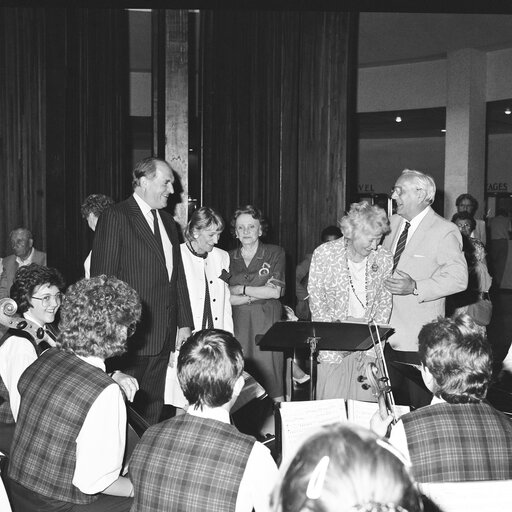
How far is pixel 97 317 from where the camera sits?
7.57 ft

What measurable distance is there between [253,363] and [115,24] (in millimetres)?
3265

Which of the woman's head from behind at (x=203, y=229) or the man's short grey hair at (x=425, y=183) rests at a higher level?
the man's short grey hair at (x=425, y=183)

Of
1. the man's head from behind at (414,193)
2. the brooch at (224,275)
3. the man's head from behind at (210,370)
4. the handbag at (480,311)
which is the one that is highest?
the man's head from behind at (414,193)

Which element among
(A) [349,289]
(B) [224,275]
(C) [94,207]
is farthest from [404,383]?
(C) [94,207]

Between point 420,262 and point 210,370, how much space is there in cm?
209

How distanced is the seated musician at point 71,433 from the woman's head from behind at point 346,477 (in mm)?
1273

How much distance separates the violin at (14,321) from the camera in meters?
2.75

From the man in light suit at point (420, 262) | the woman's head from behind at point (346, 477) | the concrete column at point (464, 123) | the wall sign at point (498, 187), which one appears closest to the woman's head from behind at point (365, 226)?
the man in light suit at point (420, 262)

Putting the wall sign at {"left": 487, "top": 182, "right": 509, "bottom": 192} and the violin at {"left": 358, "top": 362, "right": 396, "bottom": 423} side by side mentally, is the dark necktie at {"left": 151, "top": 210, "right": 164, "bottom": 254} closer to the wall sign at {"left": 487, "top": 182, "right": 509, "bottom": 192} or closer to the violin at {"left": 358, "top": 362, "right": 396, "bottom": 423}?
the violin at {"left": 358, "top": 362, "right": 396, "bottom": 423}

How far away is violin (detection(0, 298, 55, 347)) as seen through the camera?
275 centimetres

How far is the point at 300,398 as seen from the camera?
17.2 feet

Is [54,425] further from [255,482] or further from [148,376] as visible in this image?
[148,376]

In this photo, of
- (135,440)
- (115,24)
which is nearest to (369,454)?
(135,440)

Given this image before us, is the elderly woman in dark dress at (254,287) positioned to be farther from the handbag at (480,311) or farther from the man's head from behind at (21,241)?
the man's head from behind at (21,241)
